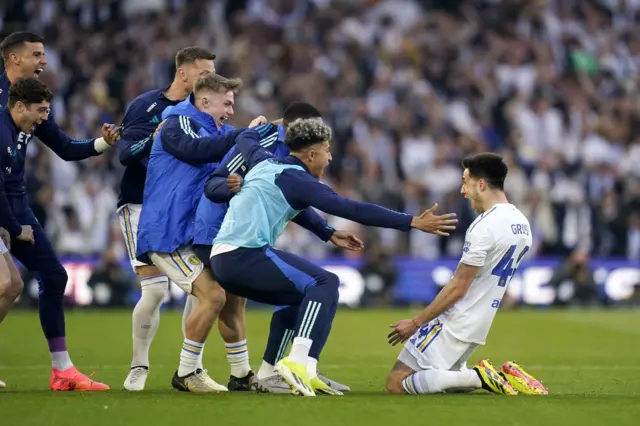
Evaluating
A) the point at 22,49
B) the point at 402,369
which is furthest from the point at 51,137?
the point at 402,369

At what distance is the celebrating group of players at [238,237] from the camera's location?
325 inches

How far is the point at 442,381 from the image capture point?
862 cm

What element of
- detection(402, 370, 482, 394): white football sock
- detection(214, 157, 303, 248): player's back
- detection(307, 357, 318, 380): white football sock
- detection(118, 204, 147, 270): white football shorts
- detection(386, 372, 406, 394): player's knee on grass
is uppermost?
detection(214, 157, 303, 248): player's back

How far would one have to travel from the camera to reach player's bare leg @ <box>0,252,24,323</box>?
8812mm

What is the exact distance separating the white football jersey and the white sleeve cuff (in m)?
3.05

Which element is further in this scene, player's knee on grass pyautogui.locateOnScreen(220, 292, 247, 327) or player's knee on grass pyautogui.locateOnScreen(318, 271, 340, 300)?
player's knee on grass pyautogui.locateOnScreen(220, 292, 247, 327)

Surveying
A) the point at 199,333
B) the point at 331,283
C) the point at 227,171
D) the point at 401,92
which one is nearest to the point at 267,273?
the point at 331,283

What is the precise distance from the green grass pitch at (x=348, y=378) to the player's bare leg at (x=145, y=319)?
22 centimetres

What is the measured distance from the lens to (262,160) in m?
8.52

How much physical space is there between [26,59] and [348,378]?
3773 mm

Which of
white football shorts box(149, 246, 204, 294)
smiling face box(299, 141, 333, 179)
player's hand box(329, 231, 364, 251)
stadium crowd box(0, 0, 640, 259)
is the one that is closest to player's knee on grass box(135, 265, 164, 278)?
white football shorts box(149, 246, 204, 294)

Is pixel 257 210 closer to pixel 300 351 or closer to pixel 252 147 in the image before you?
pixel 252 147

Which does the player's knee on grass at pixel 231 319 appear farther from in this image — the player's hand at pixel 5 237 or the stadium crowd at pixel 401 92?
the stadium crowd at pixel 401 92

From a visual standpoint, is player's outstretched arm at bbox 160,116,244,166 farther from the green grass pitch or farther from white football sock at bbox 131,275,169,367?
the green grass pitch
